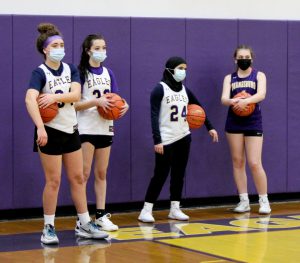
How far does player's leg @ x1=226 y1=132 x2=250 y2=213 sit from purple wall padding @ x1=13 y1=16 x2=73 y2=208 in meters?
2.23

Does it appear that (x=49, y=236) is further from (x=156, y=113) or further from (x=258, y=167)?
(x=258, y=167)

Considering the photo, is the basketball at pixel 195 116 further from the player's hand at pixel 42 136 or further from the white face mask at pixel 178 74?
the player's hand at pixel 42 136

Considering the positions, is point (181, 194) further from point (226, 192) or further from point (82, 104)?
point (82, 104)

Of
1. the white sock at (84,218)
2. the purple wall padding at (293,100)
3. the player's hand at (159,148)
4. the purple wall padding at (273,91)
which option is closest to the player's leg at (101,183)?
the white sock at (84,218)

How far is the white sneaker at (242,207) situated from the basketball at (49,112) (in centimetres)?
317

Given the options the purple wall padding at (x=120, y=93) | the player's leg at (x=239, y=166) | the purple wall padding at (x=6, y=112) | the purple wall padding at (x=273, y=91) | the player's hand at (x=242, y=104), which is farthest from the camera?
the purple wall padding at (x=273, y=91)

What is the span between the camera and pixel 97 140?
26.0 feet

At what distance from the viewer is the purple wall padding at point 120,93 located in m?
9.18

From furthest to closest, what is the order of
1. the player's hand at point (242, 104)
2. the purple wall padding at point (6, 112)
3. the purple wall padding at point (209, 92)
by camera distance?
the purple wall padding at point (209, 92) → the player's hand at point (242, 104) → the purple wall padding at point (6, 112)

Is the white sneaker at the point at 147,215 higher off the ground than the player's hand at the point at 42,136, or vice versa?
the player's hand at the point at 42,136

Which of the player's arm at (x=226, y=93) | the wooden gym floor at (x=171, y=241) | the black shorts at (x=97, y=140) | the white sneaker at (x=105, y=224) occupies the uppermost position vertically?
the player's arm at (x=226, y=93)

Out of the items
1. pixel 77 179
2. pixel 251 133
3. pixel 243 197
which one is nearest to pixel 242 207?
pixel 243 197

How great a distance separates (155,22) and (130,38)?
0.39 m

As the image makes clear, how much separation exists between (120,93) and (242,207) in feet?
6.38
